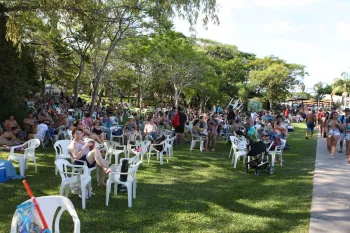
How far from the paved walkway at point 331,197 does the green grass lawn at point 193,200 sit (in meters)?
0.16

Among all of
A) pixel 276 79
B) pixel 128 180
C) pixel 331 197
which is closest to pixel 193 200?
pixel 128 180

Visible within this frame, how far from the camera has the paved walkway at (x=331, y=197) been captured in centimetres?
468

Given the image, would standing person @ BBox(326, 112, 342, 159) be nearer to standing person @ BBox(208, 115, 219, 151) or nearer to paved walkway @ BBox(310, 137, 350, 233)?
paved walkway @ BBox(310, 137, 350, 233)

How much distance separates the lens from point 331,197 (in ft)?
19.8

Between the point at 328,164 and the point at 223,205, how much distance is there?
5317mm

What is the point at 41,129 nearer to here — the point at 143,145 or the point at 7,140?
the point at 7,140

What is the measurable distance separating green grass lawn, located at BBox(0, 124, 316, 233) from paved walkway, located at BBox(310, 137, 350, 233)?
0.16 meters

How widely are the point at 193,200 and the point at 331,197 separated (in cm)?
274

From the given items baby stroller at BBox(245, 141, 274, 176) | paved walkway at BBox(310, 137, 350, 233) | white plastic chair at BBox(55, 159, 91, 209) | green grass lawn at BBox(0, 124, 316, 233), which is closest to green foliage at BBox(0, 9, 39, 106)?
green grass lawn at BBox(0, 124, 316, 233)

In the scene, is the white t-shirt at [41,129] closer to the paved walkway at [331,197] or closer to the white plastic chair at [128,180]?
the white plastic chair at [128,180]

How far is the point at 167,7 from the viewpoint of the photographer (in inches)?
316

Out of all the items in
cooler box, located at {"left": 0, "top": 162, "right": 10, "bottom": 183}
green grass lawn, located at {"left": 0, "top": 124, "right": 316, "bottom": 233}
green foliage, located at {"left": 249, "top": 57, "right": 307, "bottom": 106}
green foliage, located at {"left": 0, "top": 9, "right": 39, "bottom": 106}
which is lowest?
green grass lawn, located at {"left": 0, "top": 124, "right": 316, "bottom": 233}

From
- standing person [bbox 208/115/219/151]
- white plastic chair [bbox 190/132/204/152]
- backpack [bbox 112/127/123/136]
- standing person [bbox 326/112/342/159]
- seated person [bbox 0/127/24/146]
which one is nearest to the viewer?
seated person [bbox 0/127/24/146]

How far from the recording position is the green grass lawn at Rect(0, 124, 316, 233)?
4.49 meters
